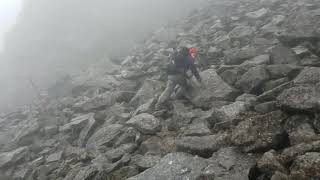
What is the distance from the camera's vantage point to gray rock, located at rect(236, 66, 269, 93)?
1600 centimetres

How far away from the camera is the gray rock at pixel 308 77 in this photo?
544 inches

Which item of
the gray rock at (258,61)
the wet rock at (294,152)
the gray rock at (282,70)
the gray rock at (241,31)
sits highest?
the wet rock at (294,152)

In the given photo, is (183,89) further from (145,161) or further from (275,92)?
(145,161)

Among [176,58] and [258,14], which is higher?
[176,58]

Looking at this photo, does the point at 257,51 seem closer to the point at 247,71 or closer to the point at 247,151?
the point at 247,71

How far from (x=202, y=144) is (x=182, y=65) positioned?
5.65 meters

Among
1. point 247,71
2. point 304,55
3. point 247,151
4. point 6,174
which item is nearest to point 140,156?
point 247,151

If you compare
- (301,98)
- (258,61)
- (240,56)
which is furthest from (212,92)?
(301,98)

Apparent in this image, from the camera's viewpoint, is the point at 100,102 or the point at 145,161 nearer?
the point at 145,161

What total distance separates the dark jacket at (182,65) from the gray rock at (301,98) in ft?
18.5

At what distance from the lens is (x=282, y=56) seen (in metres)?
17.8

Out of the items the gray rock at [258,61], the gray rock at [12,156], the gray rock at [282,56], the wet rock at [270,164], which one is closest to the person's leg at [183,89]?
the gray rock at [258,61]

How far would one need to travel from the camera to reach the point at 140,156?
13.9 meters

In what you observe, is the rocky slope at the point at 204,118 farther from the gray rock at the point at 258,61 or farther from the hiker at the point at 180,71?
the hiker at the point at 180,71
